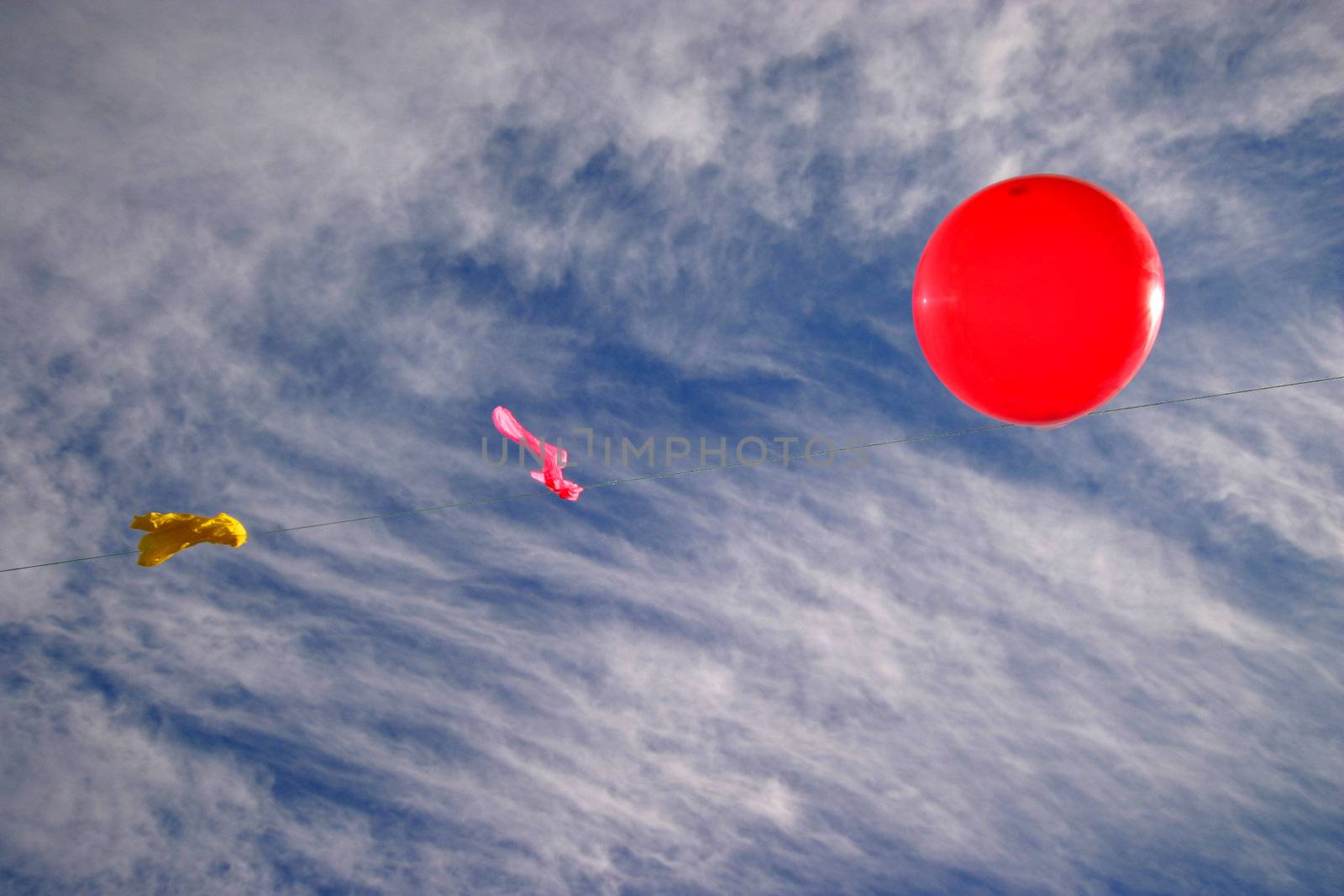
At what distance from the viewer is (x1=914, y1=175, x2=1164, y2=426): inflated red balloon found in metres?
3.54

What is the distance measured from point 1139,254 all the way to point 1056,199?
1.35ft

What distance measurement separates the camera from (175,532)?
545cm

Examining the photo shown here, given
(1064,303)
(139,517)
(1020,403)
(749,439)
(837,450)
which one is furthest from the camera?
(749,439)

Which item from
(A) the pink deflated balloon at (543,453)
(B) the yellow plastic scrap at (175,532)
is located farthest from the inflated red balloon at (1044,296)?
(B) the yellow plastic scrap at (175,532)

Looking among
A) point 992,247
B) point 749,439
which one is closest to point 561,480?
point 749,439

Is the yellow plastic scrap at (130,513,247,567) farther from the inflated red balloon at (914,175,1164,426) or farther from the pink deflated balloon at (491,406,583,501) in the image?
the inflated red balloon at (914,175,1164,426)

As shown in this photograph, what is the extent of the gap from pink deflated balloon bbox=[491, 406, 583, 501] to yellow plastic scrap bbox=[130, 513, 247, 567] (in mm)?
1835

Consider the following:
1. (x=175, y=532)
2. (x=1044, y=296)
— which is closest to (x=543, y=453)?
(x=175, y=532)

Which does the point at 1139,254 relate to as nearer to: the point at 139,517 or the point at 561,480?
the point at 561,480

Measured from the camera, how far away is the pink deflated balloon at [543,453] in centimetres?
553

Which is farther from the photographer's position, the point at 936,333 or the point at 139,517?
the point at 139,517

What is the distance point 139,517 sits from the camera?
5.44 metres

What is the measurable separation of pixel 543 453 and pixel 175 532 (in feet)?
7.75

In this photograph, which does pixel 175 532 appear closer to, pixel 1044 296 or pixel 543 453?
pixel 543 453
